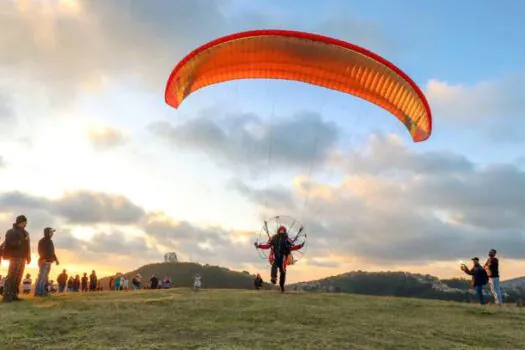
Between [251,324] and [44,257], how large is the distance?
377 inches

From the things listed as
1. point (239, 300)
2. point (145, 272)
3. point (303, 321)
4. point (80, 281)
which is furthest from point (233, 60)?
point (145, 272)

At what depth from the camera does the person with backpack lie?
→ 70.6 feet

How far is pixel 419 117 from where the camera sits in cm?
2212

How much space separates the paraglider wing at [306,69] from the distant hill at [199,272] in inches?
4629

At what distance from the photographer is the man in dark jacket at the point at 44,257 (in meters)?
18.9

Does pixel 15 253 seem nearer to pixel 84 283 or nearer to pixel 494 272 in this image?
pixel 84 283

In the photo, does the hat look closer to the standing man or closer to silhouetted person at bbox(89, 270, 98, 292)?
silhouetted person at bbox(89, 270, 98, 292)

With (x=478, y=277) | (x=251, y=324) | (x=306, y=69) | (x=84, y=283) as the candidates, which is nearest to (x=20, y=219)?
(x=251, y=324)

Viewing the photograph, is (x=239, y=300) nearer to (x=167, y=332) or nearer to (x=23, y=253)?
(x=167, y=332)

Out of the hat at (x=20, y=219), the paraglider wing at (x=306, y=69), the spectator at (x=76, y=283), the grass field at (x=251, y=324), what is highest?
the paraglider wing at (x=306, y=69)

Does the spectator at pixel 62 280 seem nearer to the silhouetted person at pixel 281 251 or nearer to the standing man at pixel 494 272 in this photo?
the silhouetted person at pixel 281 251

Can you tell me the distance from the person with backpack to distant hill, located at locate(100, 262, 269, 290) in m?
118

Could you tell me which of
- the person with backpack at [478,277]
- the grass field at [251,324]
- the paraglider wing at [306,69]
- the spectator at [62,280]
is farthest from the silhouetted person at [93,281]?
the person with backpack at [478,277]

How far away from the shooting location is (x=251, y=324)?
13.7m
